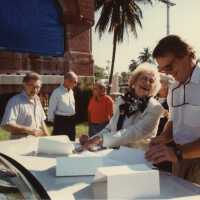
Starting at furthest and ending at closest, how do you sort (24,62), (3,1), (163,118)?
(24,62) → (3,1) → (163,118)

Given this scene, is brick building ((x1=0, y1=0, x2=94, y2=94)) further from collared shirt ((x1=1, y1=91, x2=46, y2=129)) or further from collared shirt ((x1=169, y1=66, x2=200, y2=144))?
collared shirt ((x1=169, y1=66, x2=200, y2=144))

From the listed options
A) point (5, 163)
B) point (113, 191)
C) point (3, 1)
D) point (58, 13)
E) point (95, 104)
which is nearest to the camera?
point (113, 191)

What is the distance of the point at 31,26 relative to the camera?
40.4ft

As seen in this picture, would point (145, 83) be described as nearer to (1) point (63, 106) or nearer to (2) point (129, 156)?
(2) point (129, 156)

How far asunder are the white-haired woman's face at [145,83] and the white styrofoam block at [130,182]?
162 centimetres

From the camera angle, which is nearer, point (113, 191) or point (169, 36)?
point (113, 191)

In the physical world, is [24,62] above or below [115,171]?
above

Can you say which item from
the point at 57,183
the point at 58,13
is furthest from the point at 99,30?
the point at 57,183

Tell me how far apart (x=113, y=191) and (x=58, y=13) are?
1231cm

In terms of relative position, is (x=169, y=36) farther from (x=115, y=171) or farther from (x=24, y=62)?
(x=24, y=62)

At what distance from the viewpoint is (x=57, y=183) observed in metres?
1.94

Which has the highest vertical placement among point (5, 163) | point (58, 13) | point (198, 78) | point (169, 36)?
point (58, 13)

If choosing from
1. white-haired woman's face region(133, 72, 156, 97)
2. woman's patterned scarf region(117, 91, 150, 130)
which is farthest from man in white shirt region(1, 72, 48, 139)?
white-haired woman's face region(133, 72, 156, 97)

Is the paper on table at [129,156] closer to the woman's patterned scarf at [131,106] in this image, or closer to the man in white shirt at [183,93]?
the man in white shirt at [183,93]
